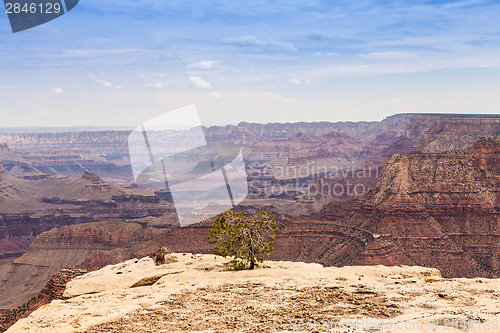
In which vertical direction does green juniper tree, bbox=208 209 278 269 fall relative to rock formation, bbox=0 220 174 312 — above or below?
above

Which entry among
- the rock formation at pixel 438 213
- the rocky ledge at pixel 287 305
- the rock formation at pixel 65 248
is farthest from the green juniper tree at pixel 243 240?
the rock formation at pixel 65 248

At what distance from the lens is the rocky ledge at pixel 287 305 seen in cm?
1561

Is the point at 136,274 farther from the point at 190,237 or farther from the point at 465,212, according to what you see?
the point at 465,212

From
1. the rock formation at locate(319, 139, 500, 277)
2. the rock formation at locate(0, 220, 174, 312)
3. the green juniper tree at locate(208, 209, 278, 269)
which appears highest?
the green juniper tree at locate(208, 209, 278, 269)

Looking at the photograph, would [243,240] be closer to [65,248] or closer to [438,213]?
[438,213]

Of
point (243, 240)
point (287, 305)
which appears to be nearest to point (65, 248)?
point (243, 240)

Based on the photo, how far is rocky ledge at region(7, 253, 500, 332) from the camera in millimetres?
15609

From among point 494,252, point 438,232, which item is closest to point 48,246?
point 438,232

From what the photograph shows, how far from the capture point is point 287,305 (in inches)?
696

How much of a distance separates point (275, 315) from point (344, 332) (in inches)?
101

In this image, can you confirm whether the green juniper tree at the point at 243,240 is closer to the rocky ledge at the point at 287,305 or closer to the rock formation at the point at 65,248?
the rocky ledge at the point at 287,305

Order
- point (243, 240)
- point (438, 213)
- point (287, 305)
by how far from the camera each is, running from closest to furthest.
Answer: point (287, 305), point (243, 240), point (438, 213)

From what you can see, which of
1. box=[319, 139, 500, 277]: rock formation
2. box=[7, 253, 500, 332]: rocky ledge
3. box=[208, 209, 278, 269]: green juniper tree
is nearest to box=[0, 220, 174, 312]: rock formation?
box=[319, 139, 500, 277]: rock formation

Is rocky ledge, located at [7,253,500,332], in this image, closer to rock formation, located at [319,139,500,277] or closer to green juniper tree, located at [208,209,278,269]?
green juniper tree, located at [208,209,278,269]
